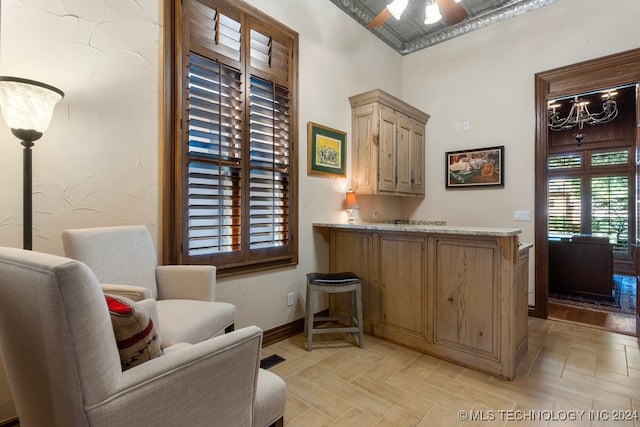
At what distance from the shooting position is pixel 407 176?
4.02m

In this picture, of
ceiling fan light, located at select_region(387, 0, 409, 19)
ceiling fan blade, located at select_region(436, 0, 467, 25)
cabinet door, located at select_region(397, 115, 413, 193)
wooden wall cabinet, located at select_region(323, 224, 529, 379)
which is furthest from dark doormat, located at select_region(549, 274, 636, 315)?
ceiling fan light, located at select_region(387, 0, 409, 19)

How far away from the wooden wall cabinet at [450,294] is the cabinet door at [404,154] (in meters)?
1.22

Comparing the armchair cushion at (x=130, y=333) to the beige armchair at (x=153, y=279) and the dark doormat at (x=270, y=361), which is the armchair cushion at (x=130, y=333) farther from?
the dark doormat at (x=270, y=361)

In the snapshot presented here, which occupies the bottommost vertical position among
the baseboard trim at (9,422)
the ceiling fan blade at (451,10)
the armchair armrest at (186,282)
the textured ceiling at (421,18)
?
the baseboard trim at (9,422)

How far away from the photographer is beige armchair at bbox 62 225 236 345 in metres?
1.65

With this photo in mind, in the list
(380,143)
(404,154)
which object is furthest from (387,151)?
(404,154)

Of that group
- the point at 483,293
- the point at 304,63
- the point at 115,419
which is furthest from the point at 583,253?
the point at 115,419

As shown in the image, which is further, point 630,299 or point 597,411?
point 630,299

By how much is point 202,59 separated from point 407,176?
2.69m

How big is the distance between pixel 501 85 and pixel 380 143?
68.6 inches

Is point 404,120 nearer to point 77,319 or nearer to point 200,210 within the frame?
point 200,210

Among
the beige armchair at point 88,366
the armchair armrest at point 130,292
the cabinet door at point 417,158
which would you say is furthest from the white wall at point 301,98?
the beige armchair at point 88,366

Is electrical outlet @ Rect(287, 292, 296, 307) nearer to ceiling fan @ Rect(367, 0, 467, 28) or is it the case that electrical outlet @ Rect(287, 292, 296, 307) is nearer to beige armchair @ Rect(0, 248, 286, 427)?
beige armchair @ Rect(0, 248, 286, 427)

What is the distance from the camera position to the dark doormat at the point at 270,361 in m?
2.39
